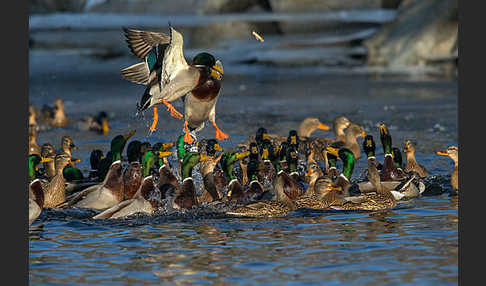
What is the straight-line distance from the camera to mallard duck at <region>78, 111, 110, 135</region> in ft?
56.0

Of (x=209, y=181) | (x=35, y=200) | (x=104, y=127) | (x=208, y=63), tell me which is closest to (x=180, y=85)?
(x=208, y=63)

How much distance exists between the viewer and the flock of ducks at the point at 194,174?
1009 centimetres

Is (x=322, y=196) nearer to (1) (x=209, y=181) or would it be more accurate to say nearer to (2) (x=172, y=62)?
(1) (x=209, y=181)

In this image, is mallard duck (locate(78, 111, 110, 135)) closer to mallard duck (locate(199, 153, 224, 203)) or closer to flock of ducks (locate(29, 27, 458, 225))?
flock of ducks (locate(29, 27, 458, 225))

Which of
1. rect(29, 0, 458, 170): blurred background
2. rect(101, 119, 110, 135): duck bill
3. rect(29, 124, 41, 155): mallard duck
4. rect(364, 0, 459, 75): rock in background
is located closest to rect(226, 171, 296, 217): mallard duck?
rect(29, 124, 41, 155): mallard duck

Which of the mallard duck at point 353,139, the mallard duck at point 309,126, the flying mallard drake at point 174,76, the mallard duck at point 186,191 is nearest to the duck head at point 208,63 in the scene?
the flying mallard drake at point 174,76

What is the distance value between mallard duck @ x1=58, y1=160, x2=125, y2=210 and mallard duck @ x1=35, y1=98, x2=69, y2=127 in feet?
25.4

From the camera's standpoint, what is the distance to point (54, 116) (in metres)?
18.3

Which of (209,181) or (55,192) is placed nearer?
(55,192)

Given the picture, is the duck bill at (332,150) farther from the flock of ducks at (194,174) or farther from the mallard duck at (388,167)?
the mallard duck at (388,167)

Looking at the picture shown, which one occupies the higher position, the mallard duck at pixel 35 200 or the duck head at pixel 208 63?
the duck head at pixel 208 63

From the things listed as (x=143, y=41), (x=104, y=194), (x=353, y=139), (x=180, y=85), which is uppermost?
(x=143, y=41)

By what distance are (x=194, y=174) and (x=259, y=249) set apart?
4178 mm

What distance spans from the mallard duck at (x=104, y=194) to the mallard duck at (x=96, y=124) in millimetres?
6298
